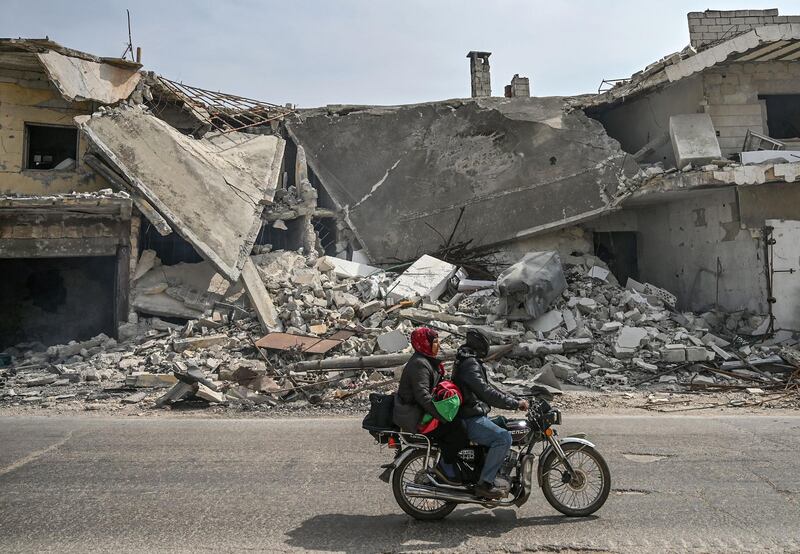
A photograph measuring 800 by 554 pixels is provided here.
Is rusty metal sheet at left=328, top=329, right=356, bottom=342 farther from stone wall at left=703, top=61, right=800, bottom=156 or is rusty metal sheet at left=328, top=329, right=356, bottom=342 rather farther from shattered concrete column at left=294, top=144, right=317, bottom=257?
stone wall at left=703, top=61, right=800, bottom=156

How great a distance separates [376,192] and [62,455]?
994 cm

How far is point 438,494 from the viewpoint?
4.20 meters

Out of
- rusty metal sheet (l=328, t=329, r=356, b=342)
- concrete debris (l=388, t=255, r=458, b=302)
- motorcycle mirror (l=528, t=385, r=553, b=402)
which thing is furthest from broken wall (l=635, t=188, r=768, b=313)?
rusty metal sheet (l=328, t=329, r=356, b=342)

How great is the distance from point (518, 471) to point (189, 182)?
9.96 m

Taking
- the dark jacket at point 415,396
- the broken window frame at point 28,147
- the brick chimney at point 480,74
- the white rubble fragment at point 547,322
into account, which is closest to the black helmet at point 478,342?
the dark jacket at point 415,396

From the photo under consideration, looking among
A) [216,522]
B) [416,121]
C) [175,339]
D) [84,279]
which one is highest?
[416,121]

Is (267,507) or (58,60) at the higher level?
(58,60)

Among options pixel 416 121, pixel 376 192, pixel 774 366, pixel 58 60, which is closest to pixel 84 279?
pixel 58 60

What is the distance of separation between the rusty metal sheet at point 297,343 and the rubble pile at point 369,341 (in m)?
0.03

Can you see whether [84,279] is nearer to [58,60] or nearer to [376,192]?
[58,60]

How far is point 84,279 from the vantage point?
1465cm

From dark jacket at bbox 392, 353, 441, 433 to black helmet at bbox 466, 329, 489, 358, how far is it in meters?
0.35

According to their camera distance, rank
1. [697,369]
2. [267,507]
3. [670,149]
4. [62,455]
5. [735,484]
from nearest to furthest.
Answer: [267,507], [735,484], [62,455], [697,369], [670,149]

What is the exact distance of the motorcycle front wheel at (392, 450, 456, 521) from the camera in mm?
4285
